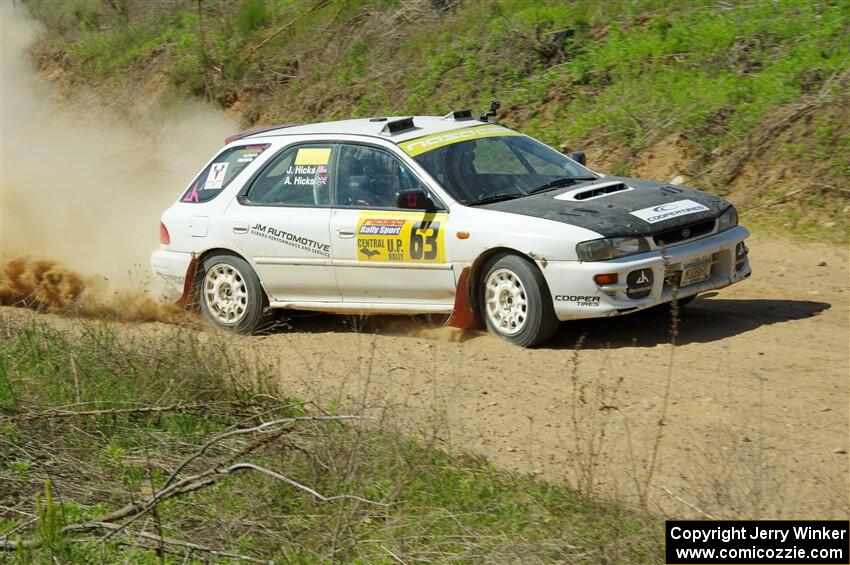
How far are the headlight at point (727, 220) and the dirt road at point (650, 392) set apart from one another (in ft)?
2.30

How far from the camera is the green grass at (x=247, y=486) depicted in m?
4.99

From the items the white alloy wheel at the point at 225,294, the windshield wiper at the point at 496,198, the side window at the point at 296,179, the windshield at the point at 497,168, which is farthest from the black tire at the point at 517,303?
the white alloy wheel at the point at 225,294

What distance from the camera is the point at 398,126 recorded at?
9234 mm

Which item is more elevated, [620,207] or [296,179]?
[296,179]

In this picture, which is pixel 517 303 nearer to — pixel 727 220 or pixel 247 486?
pixel 727 220

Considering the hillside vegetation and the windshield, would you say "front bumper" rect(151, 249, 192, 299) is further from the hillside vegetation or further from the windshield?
the hillside vegetation

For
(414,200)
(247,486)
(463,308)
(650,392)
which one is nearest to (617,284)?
(650,392)

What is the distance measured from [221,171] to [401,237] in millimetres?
2092

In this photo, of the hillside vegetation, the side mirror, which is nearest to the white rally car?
the side mirror

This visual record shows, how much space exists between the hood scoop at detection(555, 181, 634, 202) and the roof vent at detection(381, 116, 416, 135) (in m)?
1.42

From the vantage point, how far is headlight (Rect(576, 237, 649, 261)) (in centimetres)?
792

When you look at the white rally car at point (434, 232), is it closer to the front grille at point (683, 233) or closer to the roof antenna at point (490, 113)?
the front grille at point (683, 233)

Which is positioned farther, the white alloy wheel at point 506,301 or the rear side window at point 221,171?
the rear side window at point 221,171

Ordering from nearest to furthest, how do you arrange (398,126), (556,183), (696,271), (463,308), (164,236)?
1. (696,271)
2. (463,308)
3. (556,183)
4. (398,126)
5. (164,236)
